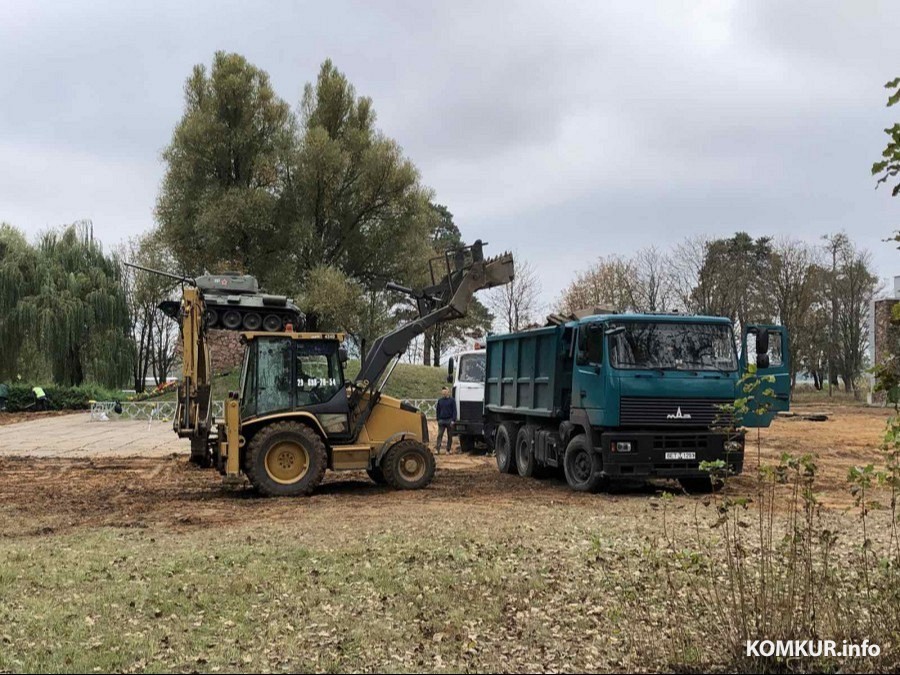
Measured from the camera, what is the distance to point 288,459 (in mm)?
12945

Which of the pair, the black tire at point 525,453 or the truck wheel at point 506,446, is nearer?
the black tire at point 525,453

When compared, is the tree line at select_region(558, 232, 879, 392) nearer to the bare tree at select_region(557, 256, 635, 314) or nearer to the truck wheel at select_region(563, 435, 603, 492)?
the bare tree at select_region(557, 256, 635, 314)

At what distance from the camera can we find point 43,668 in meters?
5.07

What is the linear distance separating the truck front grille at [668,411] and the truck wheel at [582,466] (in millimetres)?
829

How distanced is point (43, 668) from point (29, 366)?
41.6m

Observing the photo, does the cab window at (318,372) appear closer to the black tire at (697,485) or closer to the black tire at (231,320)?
the black tire at (697,485)

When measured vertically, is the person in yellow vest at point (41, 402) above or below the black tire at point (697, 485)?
above

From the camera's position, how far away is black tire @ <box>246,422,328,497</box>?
12703 mm

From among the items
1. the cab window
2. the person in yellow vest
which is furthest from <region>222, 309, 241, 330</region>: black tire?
the person in yellow vest

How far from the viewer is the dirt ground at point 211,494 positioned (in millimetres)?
11141

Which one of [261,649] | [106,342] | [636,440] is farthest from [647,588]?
[106,342]

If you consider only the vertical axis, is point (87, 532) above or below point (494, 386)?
below

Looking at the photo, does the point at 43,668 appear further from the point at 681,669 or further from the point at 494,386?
the point at 494,386

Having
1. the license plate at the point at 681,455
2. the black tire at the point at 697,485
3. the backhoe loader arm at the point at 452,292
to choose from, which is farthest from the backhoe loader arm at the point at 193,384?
the black tire at the point at 697,485
